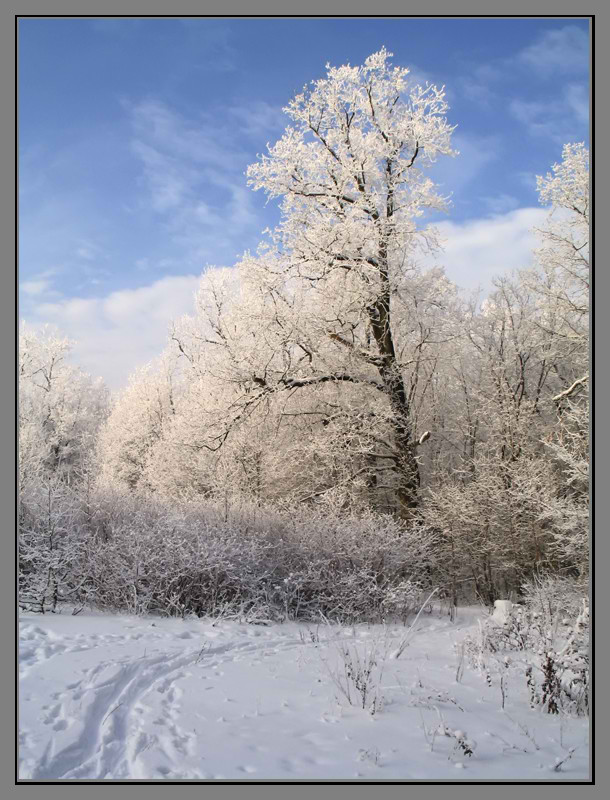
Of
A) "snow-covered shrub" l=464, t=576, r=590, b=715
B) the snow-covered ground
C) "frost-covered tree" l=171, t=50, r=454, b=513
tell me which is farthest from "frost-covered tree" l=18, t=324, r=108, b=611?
"snow-covered shrub" l=464, t=576, r=590, b=715

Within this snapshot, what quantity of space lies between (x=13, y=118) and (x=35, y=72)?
0.68m

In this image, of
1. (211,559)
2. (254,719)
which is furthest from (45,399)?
(254,719)

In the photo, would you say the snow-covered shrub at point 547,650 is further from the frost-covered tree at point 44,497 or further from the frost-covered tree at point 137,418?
the frost-covered tree at point 137,418

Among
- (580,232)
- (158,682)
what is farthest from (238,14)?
(580,232)

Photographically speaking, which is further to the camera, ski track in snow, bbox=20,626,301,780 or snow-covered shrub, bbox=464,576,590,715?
snow-covered shrub, bbox=464,576,590,715

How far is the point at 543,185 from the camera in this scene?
7.92 metres

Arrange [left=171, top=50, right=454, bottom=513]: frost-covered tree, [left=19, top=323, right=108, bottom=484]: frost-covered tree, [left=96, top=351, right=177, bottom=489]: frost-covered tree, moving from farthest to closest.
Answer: [left=96, top=351, right=177, bottom=489]: frost-covered tree, [left=171, top=50, right=454, bottom=513]: frost-covered tree, [left=19, top=323, right=108, bottom=484]: frost-covered tree

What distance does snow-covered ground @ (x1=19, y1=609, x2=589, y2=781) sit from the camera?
3045 mm

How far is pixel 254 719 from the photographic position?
3631 mm

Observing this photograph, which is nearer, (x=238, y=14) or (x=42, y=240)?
(x=238, y=14)

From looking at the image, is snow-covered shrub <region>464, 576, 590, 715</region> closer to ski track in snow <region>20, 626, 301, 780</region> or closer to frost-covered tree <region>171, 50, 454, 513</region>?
ski track in snow <region>20, 626, 301, 780</region>

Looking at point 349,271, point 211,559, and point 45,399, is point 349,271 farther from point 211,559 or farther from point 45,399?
point 211,559

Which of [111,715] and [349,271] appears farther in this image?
[349,271]
